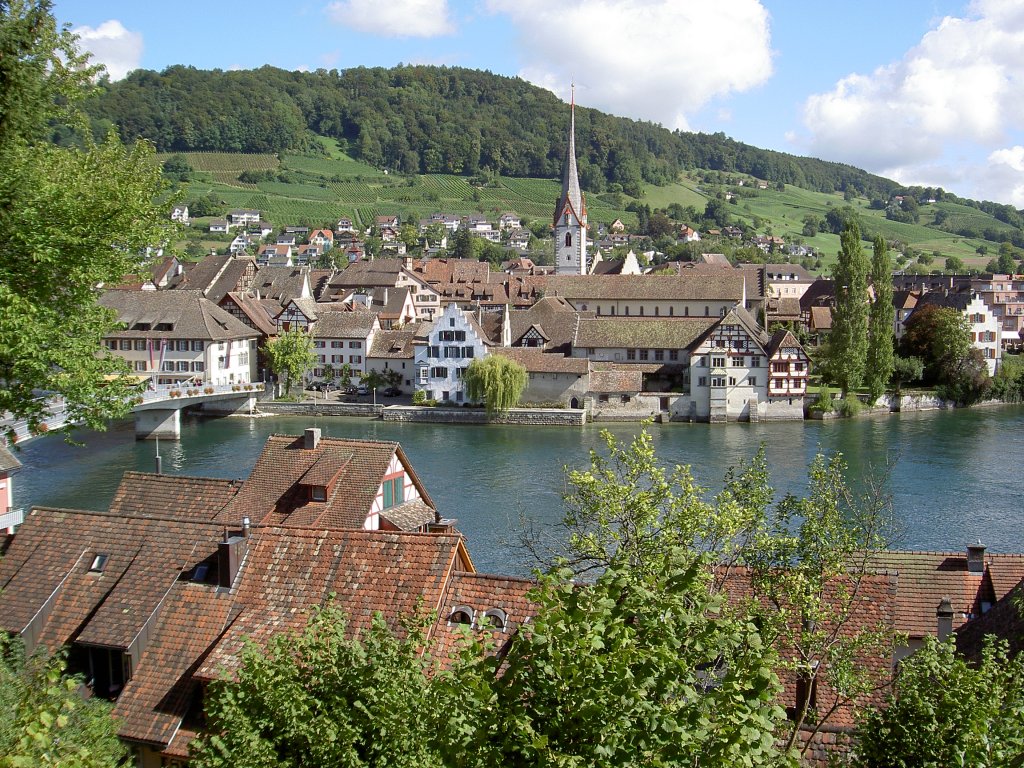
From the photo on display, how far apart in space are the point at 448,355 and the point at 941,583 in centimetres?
3957

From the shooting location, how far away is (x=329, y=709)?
23.9 ft

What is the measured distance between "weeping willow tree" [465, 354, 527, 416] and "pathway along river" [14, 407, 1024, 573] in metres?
1.59

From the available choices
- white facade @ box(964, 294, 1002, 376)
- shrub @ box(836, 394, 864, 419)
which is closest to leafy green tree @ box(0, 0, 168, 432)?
shrub @ box(836, 394, 864, 419)

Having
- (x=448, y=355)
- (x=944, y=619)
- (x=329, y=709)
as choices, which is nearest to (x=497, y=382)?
(x=448, y=355)

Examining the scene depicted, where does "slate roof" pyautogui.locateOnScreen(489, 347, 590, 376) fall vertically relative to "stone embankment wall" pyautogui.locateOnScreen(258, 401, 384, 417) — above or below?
above

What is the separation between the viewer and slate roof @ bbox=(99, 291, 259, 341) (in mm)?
55469

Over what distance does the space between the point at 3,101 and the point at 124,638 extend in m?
5.65

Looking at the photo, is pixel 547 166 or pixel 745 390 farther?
pixel 547 166

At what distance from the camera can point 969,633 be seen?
13.5 m

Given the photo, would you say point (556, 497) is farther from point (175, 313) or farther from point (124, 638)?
point (175, 313)

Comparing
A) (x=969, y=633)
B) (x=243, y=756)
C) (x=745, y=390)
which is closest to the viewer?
(x=243, y=756)

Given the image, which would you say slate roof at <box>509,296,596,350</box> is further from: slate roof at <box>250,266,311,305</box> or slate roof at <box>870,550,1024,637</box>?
slate roof at <box>870,550,1024,637</box>

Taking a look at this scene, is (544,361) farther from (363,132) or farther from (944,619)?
(363,132)

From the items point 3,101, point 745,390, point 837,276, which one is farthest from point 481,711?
point 837,276
